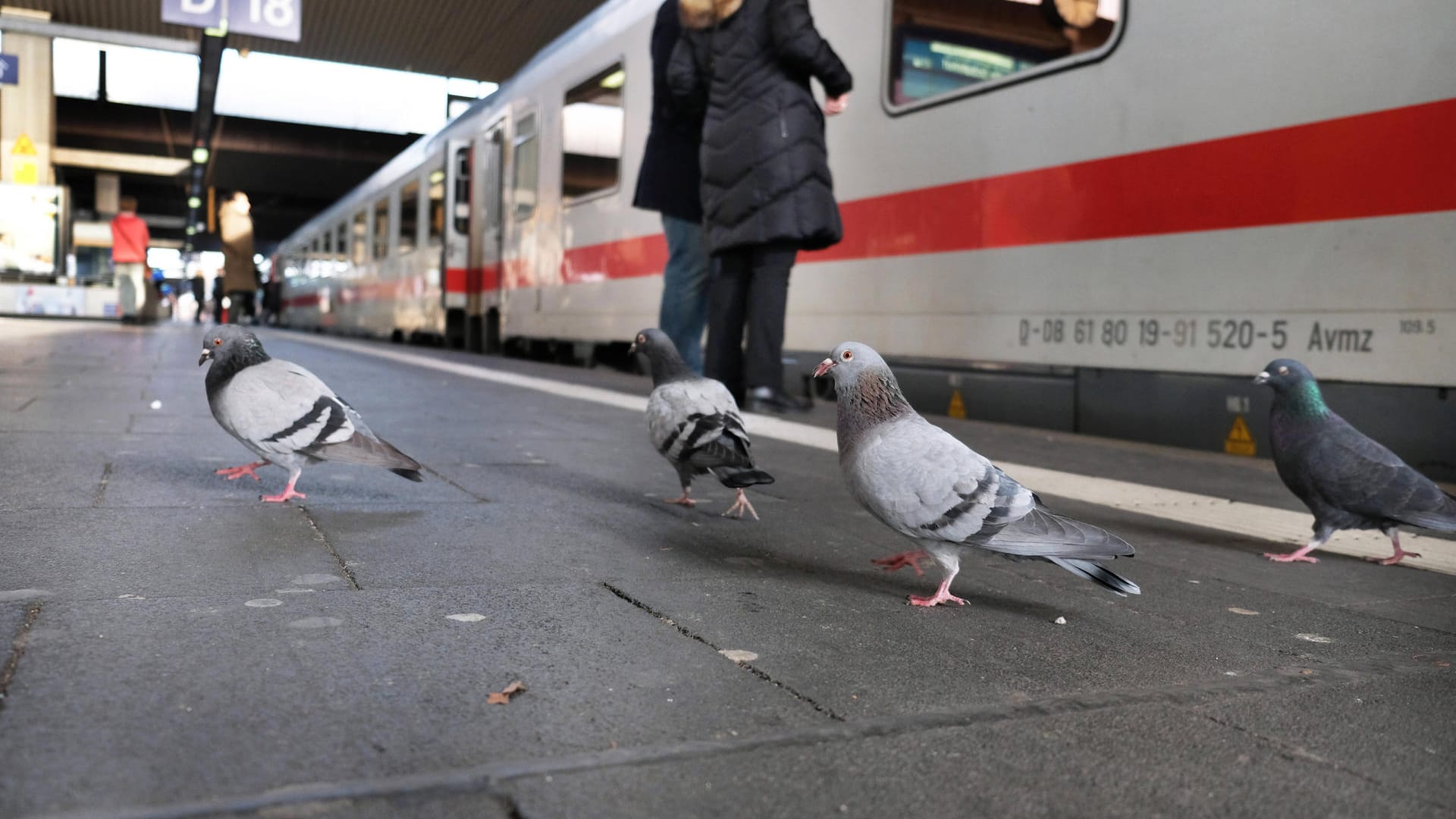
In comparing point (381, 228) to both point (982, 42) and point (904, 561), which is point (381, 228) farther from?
point (904, 561)

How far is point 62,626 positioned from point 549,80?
10.3 meters

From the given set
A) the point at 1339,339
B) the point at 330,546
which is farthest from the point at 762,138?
the point at 330,546

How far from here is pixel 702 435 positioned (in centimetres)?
308

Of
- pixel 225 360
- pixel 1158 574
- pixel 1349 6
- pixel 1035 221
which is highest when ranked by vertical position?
pixel 1349 6

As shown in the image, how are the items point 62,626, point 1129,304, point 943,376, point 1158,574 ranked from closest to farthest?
1. point 62,626
2. point 1158,574
3. point 1129,304
4. point 943,376

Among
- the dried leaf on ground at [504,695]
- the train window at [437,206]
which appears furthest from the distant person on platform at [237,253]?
the dried leaf on ground at [504,695]

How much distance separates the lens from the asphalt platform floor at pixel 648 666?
4.35 feet

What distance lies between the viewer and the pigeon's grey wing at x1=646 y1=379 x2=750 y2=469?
3.07 metres

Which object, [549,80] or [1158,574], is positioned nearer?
[1158,574]

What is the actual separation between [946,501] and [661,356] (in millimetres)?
1601

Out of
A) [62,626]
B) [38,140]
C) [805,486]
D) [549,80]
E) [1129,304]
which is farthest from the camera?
[38,140]

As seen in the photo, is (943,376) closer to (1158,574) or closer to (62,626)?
(1158,574)

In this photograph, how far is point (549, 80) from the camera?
11.5m

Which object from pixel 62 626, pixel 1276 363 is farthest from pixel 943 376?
pixel 62 626
